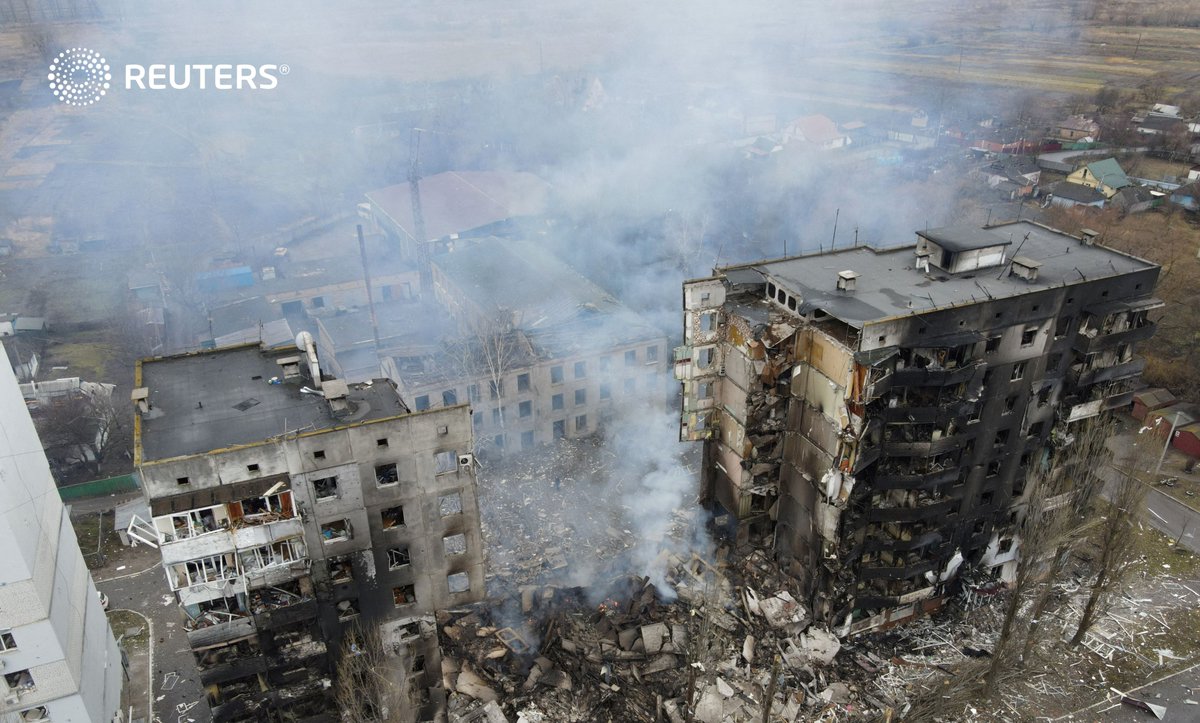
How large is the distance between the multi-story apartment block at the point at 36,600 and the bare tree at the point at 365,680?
307 inches

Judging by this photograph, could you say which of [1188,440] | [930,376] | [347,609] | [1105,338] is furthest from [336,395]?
[1188,440]

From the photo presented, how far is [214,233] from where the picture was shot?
81000mm

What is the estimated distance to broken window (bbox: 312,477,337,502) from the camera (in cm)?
2236

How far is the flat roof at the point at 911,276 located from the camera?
27.0 meters

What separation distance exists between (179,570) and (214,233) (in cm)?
6916

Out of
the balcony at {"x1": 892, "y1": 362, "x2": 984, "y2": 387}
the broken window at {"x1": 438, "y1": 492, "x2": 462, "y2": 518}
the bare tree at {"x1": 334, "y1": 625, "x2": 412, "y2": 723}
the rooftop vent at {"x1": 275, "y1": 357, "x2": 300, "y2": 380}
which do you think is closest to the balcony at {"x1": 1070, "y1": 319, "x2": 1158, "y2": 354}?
the balcony at {"x1": 892, "y1": 362, "x2": 984, "y2": 387}

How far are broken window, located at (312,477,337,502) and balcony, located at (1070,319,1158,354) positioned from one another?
26.8 meters

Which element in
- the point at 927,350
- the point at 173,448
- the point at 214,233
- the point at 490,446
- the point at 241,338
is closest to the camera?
the point at 173,448

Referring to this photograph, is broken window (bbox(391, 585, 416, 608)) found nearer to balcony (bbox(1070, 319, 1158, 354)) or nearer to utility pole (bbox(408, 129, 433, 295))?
balcony (bbox(1070, 319, 1158, 354))

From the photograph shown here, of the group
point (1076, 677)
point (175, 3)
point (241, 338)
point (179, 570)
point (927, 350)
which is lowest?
point (1076, 677)

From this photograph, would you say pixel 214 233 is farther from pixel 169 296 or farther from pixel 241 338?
pixel 241 338

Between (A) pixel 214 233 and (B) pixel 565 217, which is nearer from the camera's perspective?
(B) pixel 565 217

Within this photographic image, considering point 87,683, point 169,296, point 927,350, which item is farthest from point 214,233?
point 927,350

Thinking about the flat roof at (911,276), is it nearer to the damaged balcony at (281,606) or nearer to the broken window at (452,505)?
the broken window at (452,505)
